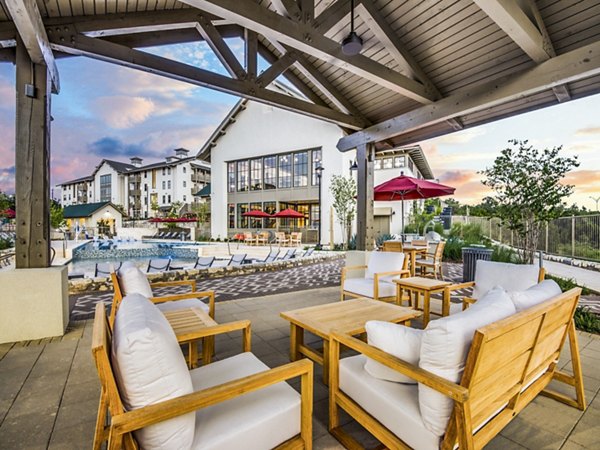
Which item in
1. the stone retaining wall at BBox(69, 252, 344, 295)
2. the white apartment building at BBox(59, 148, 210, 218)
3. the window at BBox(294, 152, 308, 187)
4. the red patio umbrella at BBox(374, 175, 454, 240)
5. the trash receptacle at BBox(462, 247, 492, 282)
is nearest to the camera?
the stone retaining wall at BBox(69, 252, 344, 295)

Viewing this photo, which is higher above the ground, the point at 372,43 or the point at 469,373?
the point at 372,43

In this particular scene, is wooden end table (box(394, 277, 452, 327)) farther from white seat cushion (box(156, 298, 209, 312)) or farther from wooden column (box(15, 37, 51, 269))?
wooden column (box(15, 37, 51, 269))

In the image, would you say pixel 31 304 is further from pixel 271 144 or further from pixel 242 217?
pixel 242 217

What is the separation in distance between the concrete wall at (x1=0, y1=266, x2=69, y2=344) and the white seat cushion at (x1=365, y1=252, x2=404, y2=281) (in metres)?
3.93

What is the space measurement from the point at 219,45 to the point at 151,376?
4.35 meters

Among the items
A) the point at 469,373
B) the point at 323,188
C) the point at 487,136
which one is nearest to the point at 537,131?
the point at 487,136

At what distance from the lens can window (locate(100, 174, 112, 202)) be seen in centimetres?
3894

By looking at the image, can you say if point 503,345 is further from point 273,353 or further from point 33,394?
point 33,394

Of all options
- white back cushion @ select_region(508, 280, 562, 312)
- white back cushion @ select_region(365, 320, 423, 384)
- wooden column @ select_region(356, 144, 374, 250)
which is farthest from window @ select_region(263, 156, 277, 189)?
white back cushion @ select_region(365, 320, 423, 384)

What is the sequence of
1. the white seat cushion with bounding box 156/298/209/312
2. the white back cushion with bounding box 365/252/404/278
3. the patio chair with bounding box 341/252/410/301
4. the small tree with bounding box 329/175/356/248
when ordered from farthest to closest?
the small tree with bounding box 329/175/356/248 < the white back cushion with bounding box 365/252/404/278 < the patio chair with bounding box 341/252/410/301 < the white seat cushion with bounding box 156/298/209/312

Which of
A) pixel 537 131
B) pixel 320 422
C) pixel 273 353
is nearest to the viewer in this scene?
pixel 320 422

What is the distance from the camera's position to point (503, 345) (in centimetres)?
129

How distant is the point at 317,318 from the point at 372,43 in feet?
13.2

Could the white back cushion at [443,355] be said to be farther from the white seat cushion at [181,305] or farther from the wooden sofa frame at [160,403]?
the white seat cushion at [181,305]
